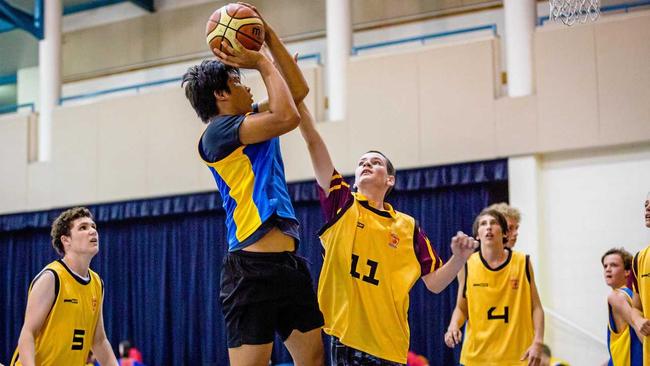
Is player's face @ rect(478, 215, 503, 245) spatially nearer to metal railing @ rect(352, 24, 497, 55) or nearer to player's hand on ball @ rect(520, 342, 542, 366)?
player's hand on ball @ rect(520, 342, 542, 366)

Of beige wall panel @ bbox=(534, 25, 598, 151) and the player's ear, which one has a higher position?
beige wall panel @ bbox=(534, 25, 598, 151)

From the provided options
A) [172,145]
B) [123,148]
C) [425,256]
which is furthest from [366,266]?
[123,148]

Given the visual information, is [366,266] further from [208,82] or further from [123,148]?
[123,148]

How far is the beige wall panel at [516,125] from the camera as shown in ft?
37.7

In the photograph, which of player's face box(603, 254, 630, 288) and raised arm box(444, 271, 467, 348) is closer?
raised arm box(444, 271, 467, 348)

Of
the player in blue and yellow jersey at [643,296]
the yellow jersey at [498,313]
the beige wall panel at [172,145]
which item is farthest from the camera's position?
the beige wall panel at [172,145]

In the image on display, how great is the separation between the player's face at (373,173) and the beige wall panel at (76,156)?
10324 mm

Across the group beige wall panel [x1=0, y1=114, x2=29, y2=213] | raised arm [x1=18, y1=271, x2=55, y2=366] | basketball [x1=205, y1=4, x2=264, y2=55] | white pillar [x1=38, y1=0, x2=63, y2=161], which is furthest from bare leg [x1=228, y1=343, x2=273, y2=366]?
beige wall panel [x1=0, y1=114, x2=29, y2=213]

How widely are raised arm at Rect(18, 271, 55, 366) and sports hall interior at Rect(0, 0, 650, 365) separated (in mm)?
7185

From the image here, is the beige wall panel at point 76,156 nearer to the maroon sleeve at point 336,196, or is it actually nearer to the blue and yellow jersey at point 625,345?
the blue and yellow jersey at point 625,345

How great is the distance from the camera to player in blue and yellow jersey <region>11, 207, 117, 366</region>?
573cm

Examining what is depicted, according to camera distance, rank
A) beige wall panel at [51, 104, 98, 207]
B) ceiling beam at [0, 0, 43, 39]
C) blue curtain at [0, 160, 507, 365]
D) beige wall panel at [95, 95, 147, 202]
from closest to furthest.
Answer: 1. blue curtain at [0, 160, 507, 365]
2. beige wall panel at [95, 95, 147, 202]
3. beige wall panel at [51, 104, 98, 207]
4. ceiling beam at [0, 0, 43, 39]

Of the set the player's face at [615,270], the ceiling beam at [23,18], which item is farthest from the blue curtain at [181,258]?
the player's face at [615,270]

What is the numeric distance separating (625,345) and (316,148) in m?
3.81
